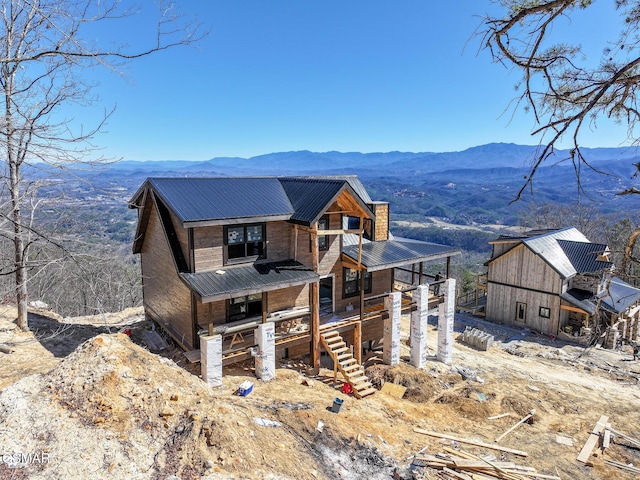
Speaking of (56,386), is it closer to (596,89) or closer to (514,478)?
(514,478)

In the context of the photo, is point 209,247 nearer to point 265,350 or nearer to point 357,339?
point 265,350

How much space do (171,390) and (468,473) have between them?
24.4 ft

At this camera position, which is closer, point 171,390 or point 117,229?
point 171,390

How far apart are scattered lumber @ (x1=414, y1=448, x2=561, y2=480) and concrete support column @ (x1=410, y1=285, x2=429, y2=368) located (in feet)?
25.4

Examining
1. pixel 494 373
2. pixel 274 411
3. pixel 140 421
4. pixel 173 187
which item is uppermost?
pixel 173 187

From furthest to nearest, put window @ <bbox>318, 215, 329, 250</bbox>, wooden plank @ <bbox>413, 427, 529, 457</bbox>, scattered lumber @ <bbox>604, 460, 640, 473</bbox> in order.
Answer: window @ <bbox>318, 215, 329, 250</bbox>
wooden plank @ <bbox>413, 427, 529, 457</bbox>
scattered lumber @ <bbox>604, 460, 640, 473</bbox>

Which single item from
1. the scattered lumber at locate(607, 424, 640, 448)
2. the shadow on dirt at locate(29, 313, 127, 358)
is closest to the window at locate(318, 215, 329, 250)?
the shadow on dirt at locate(29, 313, 127, 358)

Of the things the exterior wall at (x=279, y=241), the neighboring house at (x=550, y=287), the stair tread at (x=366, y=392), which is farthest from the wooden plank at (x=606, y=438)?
the neighboring house at (x=550, y=287)

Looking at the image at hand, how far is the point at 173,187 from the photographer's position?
14.3m

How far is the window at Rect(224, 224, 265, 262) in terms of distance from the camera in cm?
1415

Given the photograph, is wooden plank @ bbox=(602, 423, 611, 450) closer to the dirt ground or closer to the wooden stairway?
the dirt ground

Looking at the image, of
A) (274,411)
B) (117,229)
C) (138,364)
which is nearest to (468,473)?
(274,411)

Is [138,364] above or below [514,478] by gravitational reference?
above

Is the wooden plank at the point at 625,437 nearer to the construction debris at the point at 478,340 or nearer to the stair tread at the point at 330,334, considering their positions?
the stair tread at the point at 330,334
